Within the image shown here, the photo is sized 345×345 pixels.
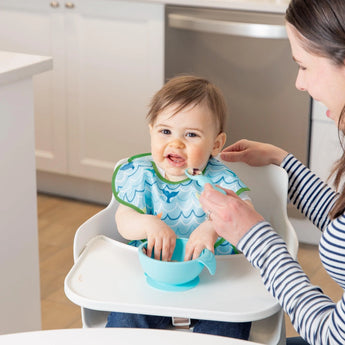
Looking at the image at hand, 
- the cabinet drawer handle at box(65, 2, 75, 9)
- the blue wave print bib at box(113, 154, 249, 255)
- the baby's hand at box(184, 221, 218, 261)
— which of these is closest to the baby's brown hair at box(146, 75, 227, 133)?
the blue wave print bib at box(113, 154, 249, 255)

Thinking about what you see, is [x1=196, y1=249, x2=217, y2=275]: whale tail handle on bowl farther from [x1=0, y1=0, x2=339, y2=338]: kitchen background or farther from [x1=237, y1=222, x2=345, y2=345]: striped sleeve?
[x1=0, y1=0, x2=339, y2=338]: kitchen background

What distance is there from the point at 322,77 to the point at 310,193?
0.37 m

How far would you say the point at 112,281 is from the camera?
123 centimetres

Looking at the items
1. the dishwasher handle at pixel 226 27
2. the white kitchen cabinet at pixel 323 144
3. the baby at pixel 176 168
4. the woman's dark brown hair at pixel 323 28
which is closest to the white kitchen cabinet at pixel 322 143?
the white kitchen cabinet at pixel 323 144

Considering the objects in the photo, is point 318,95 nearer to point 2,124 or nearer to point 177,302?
point 177,302

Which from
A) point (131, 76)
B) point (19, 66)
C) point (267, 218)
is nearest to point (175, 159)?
point (267, 218)

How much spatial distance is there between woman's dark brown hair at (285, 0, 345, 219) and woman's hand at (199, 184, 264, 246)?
0.14 metres

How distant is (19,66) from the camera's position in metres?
1.70

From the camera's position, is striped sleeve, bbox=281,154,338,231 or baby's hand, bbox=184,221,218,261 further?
striped sleeve, bbox=281,154,338,231

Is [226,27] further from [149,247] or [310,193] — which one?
[149,247]

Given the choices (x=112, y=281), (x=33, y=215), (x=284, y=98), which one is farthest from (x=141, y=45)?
(x=112, y=281)

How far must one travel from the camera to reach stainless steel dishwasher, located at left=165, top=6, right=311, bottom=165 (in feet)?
8.58

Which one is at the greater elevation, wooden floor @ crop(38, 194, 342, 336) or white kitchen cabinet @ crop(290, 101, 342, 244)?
white kitchen cabinet @ crop(290, 101, 342, 244)

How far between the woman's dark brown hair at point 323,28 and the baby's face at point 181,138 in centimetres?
33
